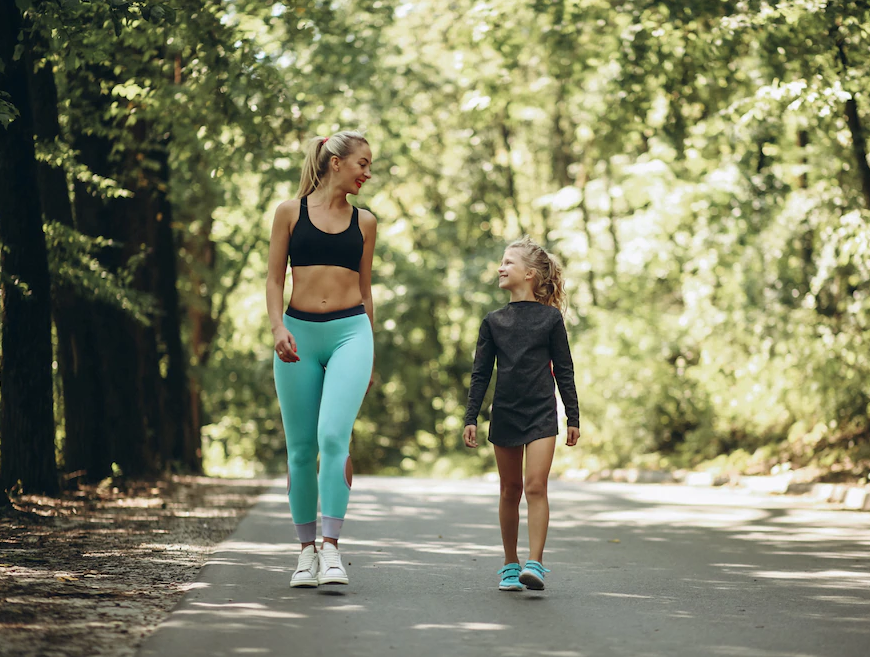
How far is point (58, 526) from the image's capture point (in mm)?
9125

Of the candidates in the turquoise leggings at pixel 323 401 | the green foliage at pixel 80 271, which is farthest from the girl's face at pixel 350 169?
the green foliage at pixel 80 271

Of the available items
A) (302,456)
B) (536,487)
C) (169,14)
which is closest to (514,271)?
(536,487)

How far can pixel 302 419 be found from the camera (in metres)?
6.36

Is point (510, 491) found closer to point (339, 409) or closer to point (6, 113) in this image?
point (339, 409)

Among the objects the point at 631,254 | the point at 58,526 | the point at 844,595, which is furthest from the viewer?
the point at 631,254

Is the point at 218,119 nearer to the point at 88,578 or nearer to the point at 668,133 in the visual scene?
the point at 668,133

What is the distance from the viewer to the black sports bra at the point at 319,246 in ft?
20.8

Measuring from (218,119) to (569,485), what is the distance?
20.9ft

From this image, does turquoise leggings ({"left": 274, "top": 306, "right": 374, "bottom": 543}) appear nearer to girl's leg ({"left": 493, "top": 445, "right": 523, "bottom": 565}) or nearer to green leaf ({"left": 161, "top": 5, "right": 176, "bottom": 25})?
girl's leg ({"left": 493, "top": 445, "right": 523, "bottom": 565})

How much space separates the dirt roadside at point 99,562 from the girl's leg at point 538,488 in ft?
6.10

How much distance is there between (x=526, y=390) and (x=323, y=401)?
109 cm

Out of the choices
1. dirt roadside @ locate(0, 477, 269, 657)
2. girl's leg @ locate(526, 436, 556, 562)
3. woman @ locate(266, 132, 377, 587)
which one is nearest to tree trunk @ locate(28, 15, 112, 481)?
dirt roadside @ locate(0, 477, 269, 657)

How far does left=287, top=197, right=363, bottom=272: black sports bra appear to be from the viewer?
633cm

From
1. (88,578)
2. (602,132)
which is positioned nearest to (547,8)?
(602,132)
